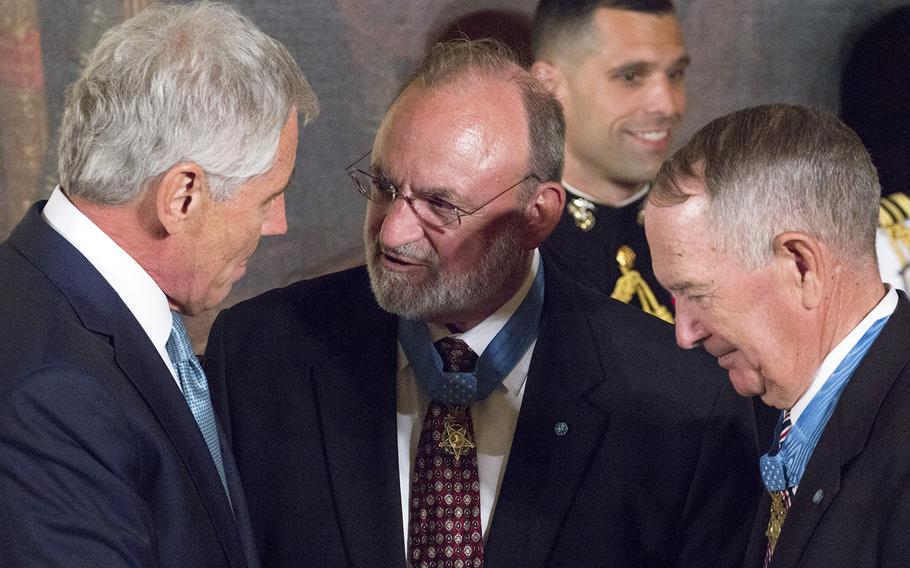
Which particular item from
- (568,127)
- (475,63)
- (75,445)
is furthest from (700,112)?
(75,445)

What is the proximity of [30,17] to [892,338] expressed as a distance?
2229mm

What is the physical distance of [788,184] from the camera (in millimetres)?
1658

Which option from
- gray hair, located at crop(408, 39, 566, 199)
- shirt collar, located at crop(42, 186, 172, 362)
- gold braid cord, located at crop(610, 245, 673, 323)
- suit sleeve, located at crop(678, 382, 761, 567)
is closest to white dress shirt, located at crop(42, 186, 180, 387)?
shirt collar, located at crop(42, 186, 172, 362)

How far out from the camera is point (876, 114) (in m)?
3.28

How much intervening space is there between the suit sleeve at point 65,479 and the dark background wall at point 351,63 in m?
1.43

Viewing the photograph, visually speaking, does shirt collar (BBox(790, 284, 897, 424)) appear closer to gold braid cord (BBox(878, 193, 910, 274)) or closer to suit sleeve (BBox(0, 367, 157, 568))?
suit sleeve (BBox(0, 367, 157, 568))

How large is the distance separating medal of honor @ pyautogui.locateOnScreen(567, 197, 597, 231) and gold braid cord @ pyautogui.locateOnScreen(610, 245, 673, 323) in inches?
4.2

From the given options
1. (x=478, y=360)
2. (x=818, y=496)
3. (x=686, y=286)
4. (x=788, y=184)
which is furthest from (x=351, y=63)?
(x=818, y=496)

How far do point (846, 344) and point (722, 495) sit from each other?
0.58 m

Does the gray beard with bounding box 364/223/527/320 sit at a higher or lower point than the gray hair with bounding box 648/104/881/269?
lower

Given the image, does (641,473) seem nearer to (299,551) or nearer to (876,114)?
(299,551)

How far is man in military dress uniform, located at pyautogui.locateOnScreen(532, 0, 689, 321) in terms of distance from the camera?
3.04 meters

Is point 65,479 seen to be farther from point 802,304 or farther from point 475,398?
point 802,304

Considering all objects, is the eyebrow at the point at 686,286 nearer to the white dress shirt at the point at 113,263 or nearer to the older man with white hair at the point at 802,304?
the older man with white hair at the point at 802,304
